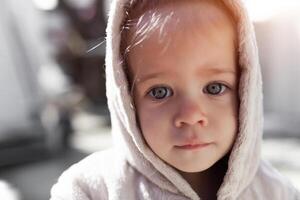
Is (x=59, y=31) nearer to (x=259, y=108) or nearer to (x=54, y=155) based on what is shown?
(x=54, y=155)

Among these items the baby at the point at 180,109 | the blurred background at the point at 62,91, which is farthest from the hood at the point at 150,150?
the blurred background at the point at 62,91

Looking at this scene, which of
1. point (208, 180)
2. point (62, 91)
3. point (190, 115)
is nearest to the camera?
point (190, 115)

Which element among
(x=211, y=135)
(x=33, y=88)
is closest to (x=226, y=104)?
(x=211, y=135)

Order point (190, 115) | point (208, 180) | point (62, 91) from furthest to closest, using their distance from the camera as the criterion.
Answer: point (62, 91) < point (208, 180) < point (190, 115)

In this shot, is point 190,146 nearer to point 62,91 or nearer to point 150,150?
point 150,150

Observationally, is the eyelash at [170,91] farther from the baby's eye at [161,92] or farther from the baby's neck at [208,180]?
the baby's neck at [208,180]

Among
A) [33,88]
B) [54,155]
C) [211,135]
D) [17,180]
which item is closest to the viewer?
[211,135]

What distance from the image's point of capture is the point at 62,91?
323 centimetres

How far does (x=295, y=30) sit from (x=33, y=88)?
128cm

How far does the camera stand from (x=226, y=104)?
2.37 feet

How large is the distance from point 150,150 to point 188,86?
0.32ft

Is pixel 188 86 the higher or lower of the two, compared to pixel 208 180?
higher

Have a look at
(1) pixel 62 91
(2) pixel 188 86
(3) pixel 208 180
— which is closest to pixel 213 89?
(2) pixel 188 86

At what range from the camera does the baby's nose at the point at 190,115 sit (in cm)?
68
